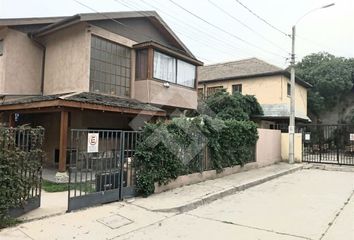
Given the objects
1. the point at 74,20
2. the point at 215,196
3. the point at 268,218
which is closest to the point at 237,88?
the point at 74,20

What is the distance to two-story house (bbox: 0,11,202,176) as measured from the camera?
48.6ft

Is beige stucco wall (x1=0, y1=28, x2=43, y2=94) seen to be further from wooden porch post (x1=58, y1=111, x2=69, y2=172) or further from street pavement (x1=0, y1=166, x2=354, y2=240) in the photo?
street pavement (x1=0, y1=166, x2=354, y2=240)

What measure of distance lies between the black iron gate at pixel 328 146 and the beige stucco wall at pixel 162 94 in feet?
27.2

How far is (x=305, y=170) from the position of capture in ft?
59.5

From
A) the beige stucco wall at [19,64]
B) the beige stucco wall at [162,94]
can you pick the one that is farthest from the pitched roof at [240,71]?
the beige stucco wall at [19,64]

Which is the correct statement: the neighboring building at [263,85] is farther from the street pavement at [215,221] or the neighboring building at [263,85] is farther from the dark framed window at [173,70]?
the street pavement at [215,221]

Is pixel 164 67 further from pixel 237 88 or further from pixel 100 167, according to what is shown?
pixel 237 88

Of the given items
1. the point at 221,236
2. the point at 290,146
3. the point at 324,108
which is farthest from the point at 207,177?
the point at 324,108

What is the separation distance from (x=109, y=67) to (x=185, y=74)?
16.2ft

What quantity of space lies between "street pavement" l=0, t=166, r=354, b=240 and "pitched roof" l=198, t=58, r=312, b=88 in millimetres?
17425

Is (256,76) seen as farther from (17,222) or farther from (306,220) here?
(17,222)

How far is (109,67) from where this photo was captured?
15852 millimetres

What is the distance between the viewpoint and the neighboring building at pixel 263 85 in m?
25.9

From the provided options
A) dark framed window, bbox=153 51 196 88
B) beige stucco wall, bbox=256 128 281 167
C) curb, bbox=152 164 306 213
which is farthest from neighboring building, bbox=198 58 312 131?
curb, bbox=152 164 306 213
